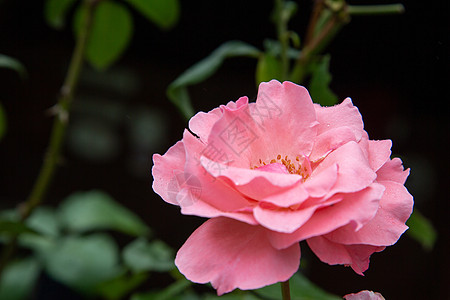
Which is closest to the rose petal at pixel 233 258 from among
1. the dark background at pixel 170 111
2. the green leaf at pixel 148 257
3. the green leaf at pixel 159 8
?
the green leaf at pixel 148 257

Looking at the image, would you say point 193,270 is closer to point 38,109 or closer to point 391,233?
point 391,233

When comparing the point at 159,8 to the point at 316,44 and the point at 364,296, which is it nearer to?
the point at 316,44

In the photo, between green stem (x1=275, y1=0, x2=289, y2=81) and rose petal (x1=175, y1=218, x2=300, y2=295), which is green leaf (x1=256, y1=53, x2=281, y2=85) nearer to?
green stem (x1=275, y1=0, x2=289, y2=81)

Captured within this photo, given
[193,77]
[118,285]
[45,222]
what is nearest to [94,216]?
[45,222]

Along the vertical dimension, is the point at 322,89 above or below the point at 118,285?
above

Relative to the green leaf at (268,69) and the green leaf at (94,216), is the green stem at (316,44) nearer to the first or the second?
the green leaf at (268,69)

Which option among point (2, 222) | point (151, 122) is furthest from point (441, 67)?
point (151, 122)
